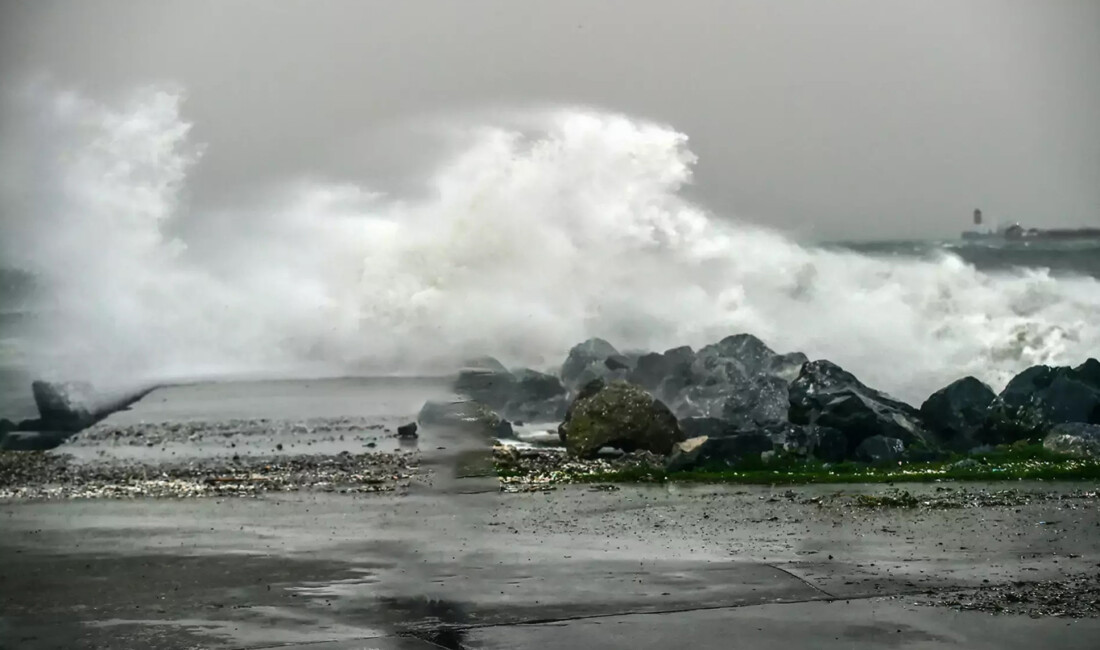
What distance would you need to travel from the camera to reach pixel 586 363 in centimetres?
1898

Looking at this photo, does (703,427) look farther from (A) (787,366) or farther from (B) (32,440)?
(B) (32,440)

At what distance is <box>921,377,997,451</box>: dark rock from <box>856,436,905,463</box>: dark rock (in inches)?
48.8

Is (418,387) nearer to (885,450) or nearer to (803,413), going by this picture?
(803,413)

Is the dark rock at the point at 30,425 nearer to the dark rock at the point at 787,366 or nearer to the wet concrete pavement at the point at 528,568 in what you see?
the wet concrete pavement at the point at 528,568

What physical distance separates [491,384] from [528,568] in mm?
9899

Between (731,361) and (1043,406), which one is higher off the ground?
(731,361)

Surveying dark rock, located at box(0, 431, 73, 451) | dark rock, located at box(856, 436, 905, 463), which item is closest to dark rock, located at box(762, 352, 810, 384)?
dark rock, located at box(856, 436, 905, 463)

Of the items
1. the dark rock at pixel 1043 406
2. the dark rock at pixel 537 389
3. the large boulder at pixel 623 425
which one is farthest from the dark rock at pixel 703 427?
the dark rock at pixel 537 389

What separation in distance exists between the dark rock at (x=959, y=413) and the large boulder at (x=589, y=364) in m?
5.35

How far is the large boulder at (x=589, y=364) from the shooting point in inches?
729

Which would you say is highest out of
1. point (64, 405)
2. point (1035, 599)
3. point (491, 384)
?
point (491, 384)

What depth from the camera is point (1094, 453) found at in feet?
41.3

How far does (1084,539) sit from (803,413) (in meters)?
5.79

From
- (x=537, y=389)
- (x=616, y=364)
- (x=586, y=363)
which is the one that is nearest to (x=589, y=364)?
(x=586, y=363)
